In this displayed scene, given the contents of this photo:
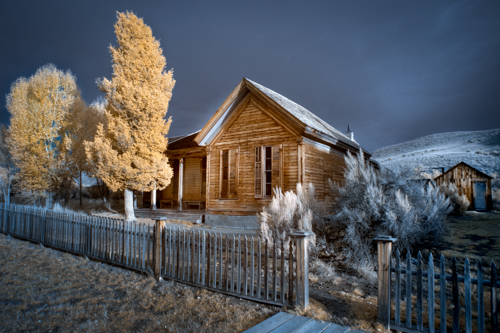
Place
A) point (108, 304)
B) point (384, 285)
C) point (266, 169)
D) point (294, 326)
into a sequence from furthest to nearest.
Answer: point (266, 169)
point (108, 304)
point (384, 285)
point (294, 326)

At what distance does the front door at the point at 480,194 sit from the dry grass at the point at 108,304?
57.6 ft

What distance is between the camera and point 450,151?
60.4 m

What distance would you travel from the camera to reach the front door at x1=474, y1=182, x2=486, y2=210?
17125mm

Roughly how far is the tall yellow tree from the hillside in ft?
39.2

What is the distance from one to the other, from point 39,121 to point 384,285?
77.7 ft

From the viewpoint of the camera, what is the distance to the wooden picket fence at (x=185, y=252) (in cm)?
523

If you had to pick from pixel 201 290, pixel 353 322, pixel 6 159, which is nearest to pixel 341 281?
pixel 353 322

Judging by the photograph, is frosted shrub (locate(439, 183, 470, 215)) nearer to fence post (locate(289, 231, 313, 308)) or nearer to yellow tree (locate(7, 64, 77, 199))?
fence post (locate(289, 231, 313, 308))

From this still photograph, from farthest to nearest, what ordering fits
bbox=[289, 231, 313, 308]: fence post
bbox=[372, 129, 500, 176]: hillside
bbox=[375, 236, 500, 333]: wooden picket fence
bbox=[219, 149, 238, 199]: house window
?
bbox=[372, 129, 500, 176]: hillside < bbox=[219, 149, 238, 199]: house window < bbox=[289, 231, 313, 308]: fence post < bbox=[375, 236, 500, 333]: wooden picket fence

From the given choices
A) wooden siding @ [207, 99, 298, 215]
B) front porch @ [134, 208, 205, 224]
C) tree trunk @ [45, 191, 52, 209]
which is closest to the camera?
wooden siding @ [207, 99, 298, 215]

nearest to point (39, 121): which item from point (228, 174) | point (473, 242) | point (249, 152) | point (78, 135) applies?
point (78, 135)

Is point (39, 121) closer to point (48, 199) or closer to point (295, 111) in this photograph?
point (48, 199)

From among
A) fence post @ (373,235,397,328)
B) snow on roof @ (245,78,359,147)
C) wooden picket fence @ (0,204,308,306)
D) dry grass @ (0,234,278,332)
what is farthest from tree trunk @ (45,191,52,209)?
fence post @ (373,235,397,328)

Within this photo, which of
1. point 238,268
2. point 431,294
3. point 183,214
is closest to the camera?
point 431,294
